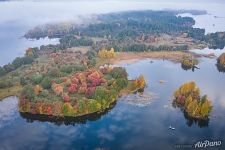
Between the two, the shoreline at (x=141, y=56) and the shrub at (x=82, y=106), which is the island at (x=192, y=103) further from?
the shoreline at (x=141, y=56)

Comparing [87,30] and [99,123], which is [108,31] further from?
[99,123]

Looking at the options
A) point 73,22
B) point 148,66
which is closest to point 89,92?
point 148,66

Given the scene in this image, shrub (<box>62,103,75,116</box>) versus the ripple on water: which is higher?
shrub (<box>62,103,75,116</box>)

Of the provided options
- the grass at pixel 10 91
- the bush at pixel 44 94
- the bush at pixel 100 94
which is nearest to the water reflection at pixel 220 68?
the bush at pixel 100 94

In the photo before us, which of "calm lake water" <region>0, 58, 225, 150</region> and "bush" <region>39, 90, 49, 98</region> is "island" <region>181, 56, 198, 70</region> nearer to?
"calm lake water" <region>0, 58, 225, 150</region>

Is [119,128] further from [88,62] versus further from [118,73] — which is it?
[88,62]

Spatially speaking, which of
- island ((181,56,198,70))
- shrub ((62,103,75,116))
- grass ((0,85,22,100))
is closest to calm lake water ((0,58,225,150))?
shrub ((62,103,75,116))
